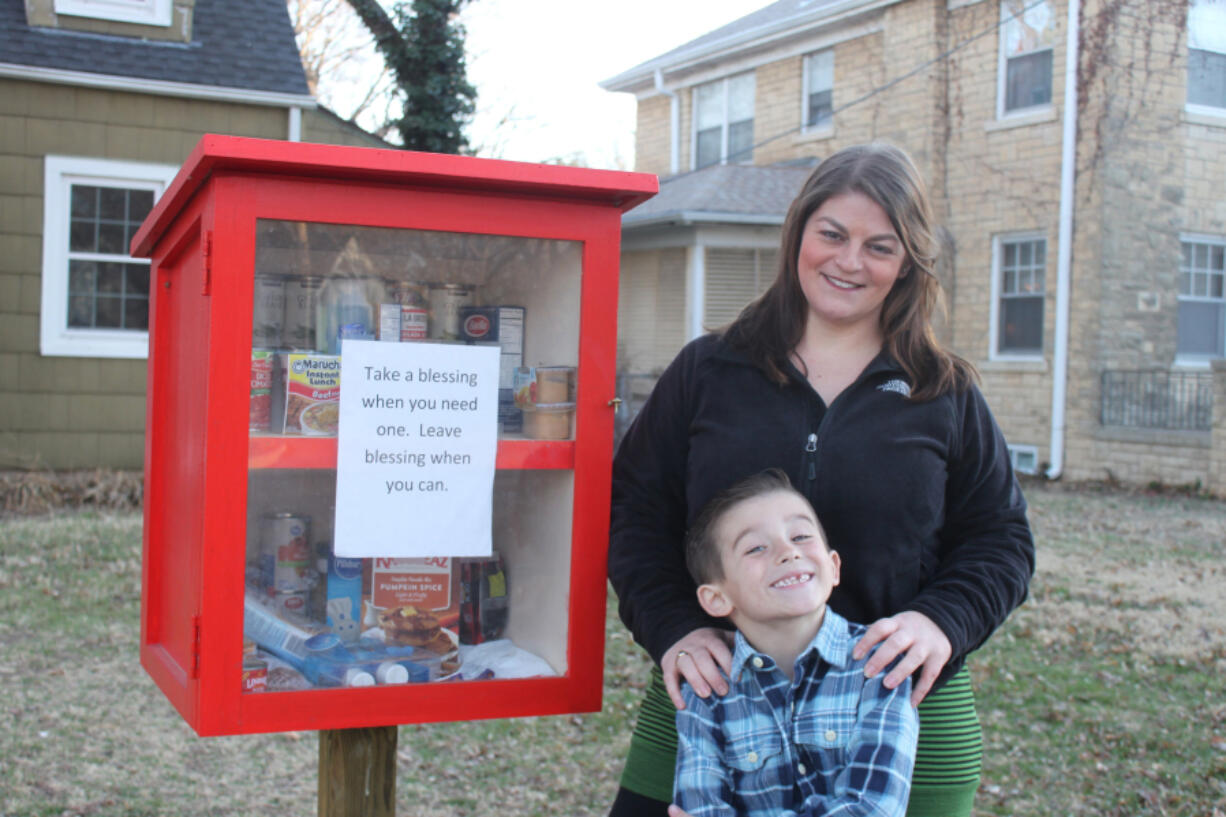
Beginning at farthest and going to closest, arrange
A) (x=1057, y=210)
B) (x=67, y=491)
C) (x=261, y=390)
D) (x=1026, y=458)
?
(x=1026, y=458) → (x=1057, y=210) → (x=67, y=491) → (x=261, y=390)

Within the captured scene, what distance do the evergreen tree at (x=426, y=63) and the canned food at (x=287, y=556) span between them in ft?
34.3

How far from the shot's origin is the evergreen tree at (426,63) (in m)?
12.1

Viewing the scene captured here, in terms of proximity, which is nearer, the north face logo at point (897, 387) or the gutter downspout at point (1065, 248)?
the north face logo at point (897, 387)

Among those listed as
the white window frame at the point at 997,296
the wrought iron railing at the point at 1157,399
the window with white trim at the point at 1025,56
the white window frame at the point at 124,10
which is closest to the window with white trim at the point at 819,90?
the window with white trim at the point at 1025,56

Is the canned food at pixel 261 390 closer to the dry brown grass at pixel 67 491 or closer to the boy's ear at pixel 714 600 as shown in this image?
the boy's ear at pixel 714 600

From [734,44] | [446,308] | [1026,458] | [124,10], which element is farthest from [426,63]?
[446,308]

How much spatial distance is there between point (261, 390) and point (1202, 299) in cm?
1338

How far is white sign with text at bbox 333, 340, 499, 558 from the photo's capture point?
197 cm

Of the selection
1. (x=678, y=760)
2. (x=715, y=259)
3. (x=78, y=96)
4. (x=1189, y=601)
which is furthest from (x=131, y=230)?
(x=678, y=760)

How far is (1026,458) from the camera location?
13.0 meters

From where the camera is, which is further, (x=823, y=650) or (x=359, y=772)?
(x=359, y=772)

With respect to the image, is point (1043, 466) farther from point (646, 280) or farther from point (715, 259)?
point (646, 280)

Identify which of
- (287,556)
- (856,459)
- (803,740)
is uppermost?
(856,459)

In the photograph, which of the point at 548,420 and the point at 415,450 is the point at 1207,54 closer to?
the point at 548,420
